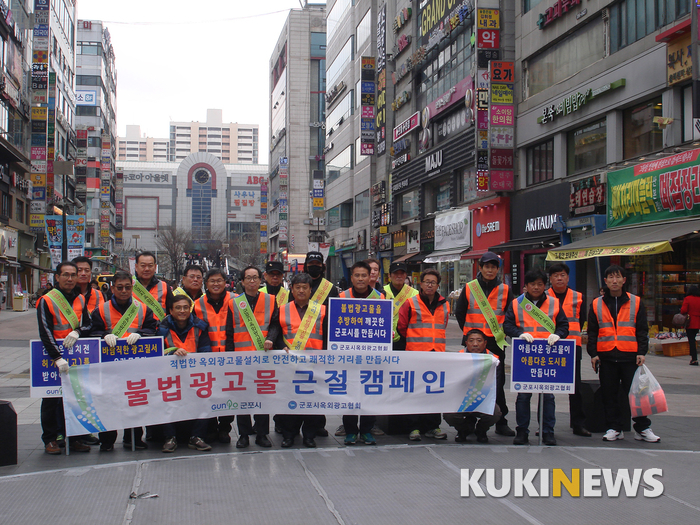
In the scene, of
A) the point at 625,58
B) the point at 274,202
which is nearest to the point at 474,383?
the point at 625,58

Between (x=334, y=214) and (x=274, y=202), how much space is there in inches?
1421

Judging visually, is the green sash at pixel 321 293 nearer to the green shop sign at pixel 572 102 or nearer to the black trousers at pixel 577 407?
the black trousers at pixel 577 407

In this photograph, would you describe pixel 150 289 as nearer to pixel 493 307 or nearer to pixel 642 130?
pixel 493 307

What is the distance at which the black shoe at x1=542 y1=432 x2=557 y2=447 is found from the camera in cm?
708

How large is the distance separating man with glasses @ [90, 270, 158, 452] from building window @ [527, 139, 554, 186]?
1932 cm

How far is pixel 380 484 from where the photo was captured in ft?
18.6

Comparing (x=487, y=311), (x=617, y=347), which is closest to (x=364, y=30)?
(x=487, y=311)

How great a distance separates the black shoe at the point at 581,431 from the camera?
25.1ft

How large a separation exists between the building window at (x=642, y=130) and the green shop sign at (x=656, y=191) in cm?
78

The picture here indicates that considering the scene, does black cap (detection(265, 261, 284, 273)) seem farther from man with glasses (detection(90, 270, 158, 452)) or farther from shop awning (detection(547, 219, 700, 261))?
shop awning (detection(547, 219, 700, 261))

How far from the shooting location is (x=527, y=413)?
7.13m

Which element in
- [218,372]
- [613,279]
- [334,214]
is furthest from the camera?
[334,214]

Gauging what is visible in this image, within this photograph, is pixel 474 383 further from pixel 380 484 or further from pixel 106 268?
pixel 106 268

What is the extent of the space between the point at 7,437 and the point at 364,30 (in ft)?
151
